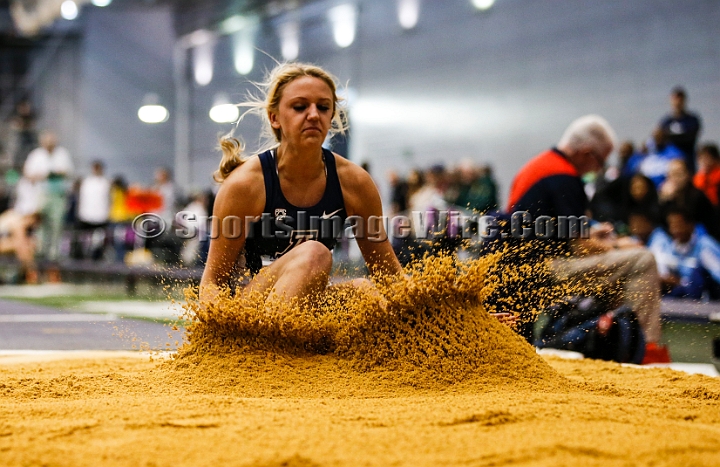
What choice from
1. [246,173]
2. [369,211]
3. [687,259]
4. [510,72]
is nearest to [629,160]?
[687,259]

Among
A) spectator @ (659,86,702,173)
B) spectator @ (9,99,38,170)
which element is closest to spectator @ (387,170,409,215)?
spectator @ (659,86,702,173)

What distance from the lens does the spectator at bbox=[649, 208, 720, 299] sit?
21.6 feet

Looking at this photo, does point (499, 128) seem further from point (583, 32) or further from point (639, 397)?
point (639, 397)

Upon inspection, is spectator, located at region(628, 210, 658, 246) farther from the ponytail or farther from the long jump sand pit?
the ponytail

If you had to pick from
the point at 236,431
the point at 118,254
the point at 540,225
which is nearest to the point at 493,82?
the point at 118,254

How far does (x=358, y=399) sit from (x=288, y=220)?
3.30ft

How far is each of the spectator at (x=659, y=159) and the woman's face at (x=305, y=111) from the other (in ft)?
19.7

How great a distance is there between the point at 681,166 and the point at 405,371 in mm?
5415

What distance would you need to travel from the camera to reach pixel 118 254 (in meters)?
13.4

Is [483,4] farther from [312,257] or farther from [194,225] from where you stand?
[312,257]

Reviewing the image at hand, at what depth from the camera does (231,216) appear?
3260mm

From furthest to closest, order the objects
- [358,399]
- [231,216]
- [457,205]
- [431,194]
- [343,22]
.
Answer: [343,22], [457,205], [431,194], [231,216], [358,399]

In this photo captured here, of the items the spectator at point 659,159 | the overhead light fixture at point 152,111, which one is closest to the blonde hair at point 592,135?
the spectator at point 659,159

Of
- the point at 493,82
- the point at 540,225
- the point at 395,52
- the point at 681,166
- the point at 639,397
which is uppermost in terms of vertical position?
the point at 395,52
